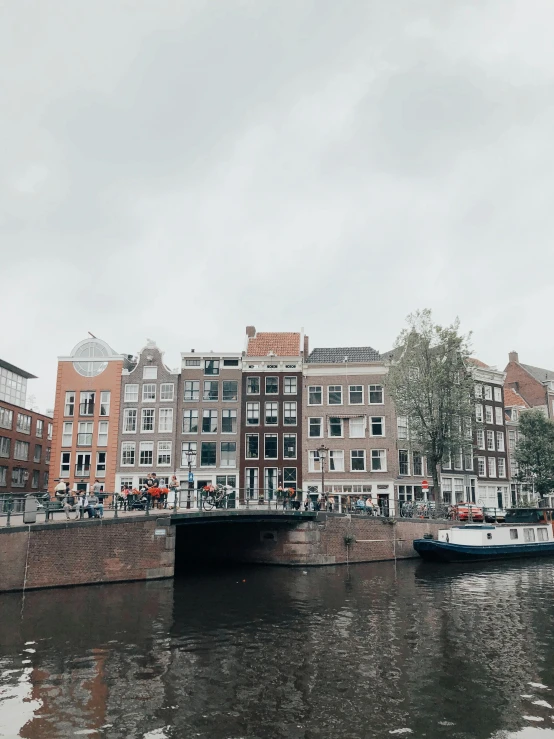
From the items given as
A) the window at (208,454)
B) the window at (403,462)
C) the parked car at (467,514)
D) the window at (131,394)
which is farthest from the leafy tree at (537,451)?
the window at (131,394)

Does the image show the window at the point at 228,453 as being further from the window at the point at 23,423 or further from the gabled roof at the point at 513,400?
the gabled roof at the point at 513,400

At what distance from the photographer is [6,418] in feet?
219

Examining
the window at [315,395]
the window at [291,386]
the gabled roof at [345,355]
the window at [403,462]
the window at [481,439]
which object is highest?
the gabled roof at [345,355]

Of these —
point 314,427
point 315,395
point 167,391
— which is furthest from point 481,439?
point 167,391

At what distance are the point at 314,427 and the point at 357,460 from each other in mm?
5111

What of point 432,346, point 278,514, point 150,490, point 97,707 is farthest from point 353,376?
point 97,707

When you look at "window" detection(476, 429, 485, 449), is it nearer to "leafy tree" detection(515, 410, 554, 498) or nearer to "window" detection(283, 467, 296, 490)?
"leafy tree" detection(515, 410, 554, 498)

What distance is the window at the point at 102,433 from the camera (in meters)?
58.7

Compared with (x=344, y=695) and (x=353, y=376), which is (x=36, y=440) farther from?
(x=344, y=695)

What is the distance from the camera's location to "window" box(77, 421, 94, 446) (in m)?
58.8

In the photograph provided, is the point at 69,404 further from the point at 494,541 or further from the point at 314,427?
the point at 494,541

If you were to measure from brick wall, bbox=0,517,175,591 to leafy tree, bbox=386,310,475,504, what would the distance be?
25207 millimetres

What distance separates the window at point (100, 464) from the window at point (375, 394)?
86.1ft

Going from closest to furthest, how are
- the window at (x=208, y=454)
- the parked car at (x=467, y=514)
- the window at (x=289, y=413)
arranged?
the parked car at (x=467, y=514) < the window at (x=208, y=454) < the window at (x=289, y=413)
